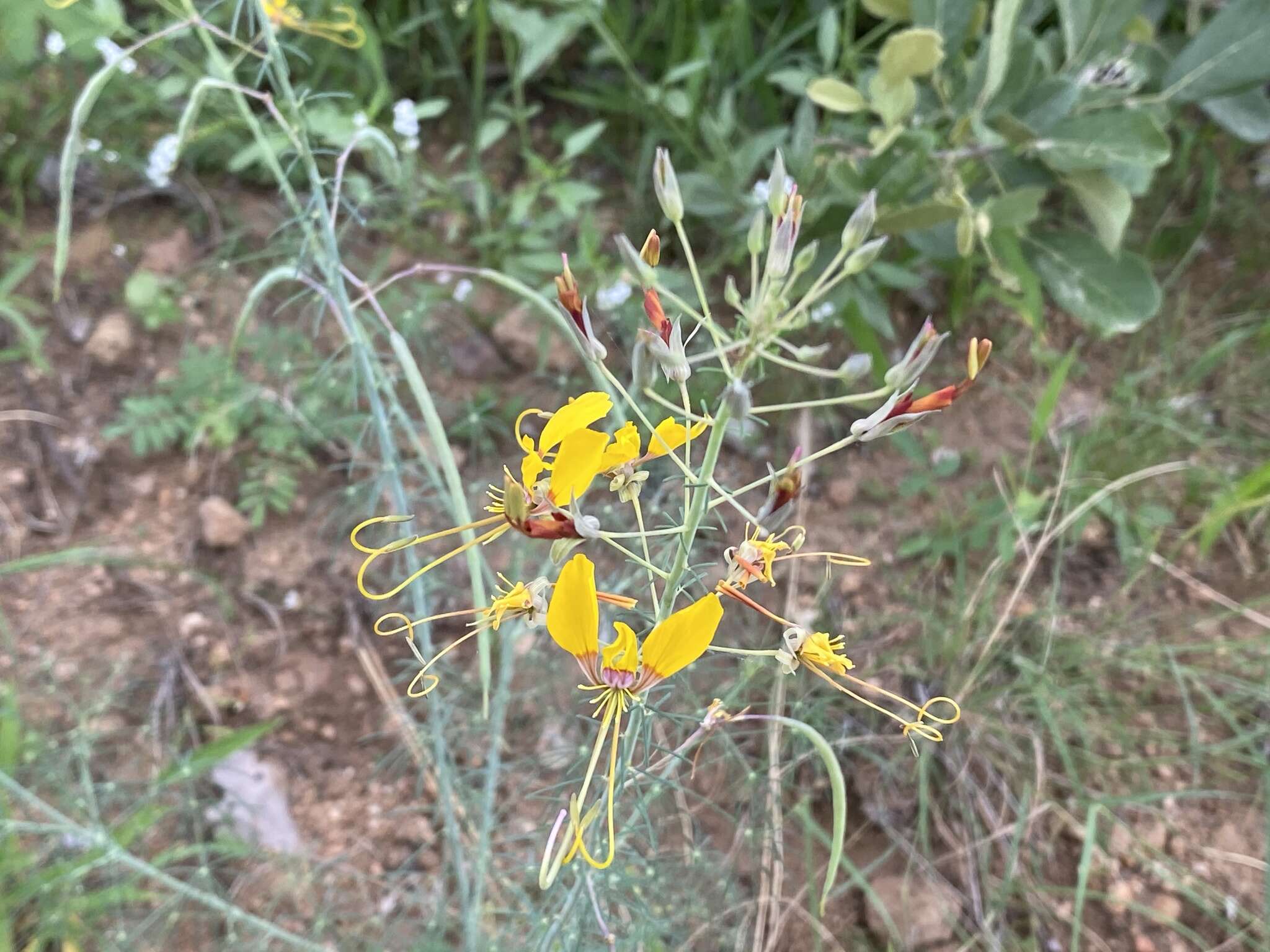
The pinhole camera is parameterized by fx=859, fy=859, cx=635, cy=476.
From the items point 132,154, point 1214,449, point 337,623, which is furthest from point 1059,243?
point 132,154

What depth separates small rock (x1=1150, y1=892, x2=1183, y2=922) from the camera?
190 centimetres

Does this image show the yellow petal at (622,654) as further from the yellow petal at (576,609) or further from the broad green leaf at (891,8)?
the broad green leaf at (891,8)

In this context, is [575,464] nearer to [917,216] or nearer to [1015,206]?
[917,216]

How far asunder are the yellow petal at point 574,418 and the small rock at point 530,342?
4.93 feet

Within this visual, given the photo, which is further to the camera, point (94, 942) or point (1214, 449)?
point (1214, 449)

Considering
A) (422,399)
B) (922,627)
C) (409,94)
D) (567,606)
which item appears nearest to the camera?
(567,606)

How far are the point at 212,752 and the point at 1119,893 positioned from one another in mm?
2073

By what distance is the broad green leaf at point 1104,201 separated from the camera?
2.01 metres

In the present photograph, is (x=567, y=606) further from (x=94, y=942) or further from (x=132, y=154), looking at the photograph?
(x=132, y=154)

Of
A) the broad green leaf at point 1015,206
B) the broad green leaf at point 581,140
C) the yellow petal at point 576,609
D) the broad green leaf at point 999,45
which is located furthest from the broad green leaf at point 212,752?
the broad green leaf at point 999,45

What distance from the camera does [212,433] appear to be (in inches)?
92.0

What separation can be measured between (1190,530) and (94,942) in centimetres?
274

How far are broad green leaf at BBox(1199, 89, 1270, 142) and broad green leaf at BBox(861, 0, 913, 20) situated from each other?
801 mm

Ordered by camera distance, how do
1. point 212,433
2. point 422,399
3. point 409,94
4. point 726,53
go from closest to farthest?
point 422,399 → point 212,433 → point 726,53 → point 409,94
